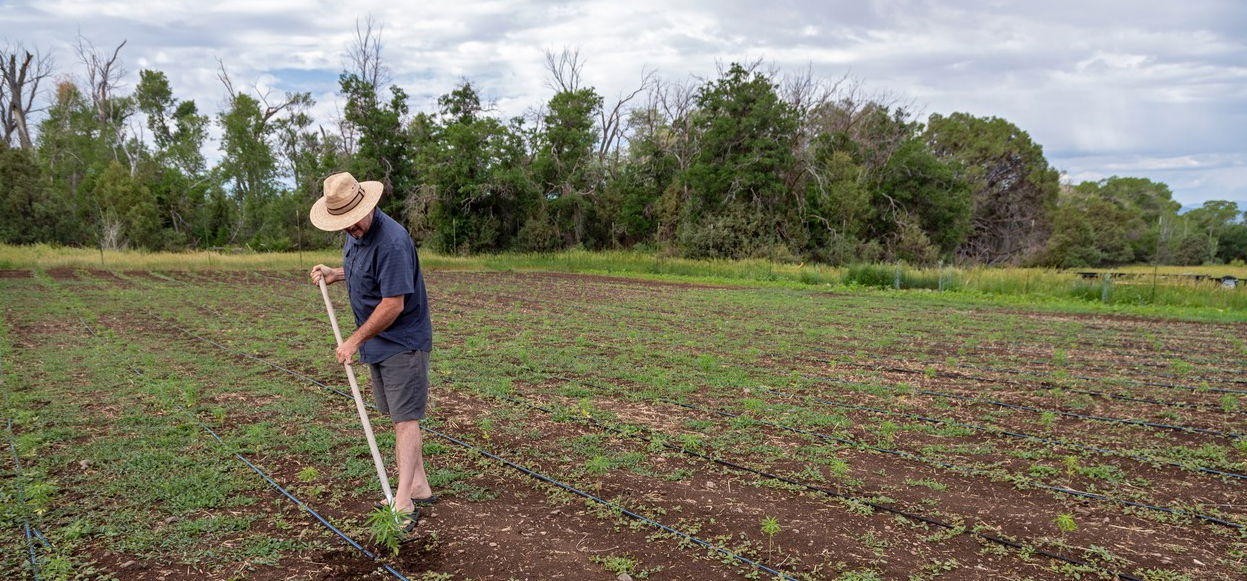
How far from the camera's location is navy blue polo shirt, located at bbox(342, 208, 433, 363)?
11.9 ft

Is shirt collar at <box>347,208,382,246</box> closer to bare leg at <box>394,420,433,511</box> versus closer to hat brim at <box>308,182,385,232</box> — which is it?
hat brim at <box>308,182,385,232</box>

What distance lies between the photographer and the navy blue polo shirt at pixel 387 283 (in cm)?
361

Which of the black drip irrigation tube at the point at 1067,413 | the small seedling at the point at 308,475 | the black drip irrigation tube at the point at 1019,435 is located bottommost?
the small seedling at the point at 308,475

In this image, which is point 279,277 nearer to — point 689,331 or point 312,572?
point 689,331

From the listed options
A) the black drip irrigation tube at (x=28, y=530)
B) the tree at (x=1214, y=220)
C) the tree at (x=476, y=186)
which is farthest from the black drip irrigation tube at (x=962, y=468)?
the tree at (x=1214, y=220)

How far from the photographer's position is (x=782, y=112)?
3130cm

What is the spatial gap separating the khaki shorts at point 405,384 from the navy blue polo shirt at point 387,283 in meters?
0.05

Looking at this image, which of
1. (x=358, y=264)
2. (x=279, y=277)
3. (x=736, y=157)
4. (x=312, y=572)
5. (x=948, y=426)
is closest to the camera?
(x=312, y=572)

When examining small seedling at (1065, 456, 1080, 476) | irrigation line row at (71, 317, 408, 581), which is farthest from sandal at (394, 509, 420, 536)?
small seedling at (1065, 456, 1080, 476)

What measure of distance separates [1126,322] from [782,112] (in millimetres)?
19860

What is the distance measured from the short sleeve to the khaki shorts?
0.38 metres

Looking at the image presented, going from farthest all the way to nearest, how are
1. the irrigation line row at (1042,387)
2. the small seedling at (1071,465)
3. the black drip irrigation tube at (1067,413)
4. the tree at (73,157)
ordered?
the tree at (73,157)
the irrigation line row at (1042,387)
the black drip irrigation tube at (1067,413)
the small seedling at (1071,465)

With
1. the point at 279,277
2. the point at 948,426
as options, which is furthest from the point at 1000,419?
the point at 279,277

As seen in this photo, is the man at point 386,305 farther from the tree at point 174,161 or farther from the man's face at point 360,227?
the tree at point 174,161
